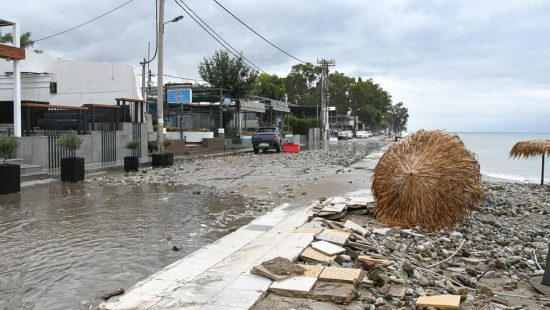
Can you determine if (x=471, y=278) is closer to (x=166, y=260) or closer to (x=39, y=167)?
(x=166, y=260)

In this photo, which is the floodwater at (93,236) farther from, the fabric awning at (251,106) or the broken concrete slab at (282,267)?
the fabric awning at (251,106)

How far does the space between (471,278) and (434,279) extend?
0.54m

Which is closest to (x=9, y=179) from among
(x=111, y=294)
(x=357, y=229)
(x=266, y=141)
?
(x=111, y=294)

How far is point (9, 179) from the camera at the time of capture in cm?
1164

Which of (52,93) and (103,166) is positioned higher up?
(52,93)

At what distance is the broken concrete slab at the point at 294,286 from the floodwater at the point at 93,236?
1618 millimetres

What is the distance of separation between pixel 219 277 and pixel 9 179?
29.4ft

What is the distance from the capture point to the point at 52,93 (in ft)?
87.7

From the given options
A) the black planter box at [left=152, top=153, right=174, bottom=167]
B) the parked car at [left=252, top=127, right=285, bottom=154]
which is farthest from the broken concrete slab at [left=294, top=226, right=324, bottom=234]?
the parked car at [left=252, top=127, right=285, bottom=154]

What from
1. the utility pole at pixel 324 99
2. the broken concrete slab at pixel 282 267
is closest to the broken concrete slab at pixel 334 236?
the broken concrete slab at pixel 282 267

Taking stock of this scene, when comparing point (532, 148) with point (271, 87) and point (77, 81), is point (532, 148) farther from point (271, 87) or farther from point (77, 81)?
point (271, 87)

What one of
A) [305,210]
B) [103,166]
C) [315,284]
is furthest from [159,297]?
[103,166]

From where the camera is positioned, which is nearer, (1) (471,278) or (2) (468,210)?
(1) (471,278)


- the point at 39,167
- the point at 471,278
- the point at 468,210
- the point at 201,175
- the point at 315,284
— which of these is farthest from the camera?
the point at 201,175
